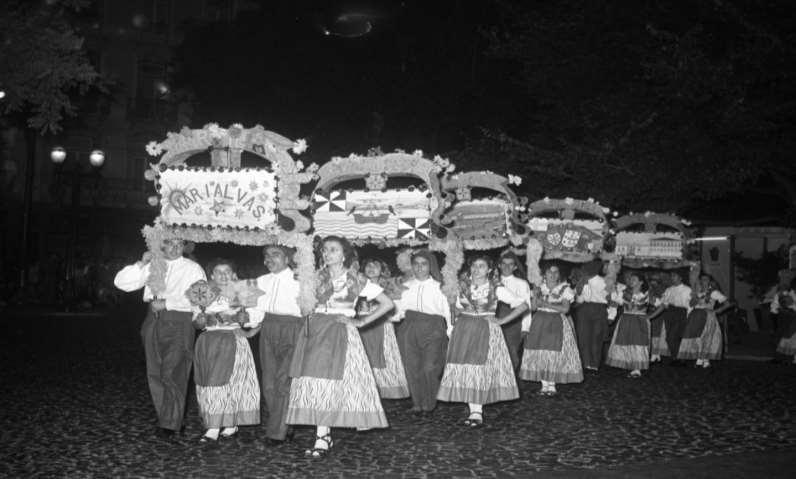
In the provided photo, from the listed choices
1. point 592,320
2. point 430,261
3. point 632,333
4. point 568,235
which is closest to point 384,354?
point 430,261

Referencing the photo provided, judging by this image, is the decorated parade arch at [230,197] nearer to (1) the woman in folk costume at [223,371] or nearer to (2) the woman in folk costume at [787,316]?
(1) the woman in folk costume at [223,371]

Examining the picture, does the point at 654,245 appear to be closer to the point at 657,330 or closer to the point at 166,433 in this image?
the point at 657,330

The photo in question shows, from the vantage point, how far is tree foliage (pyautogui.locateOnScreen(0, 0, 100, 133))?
828 centimetres

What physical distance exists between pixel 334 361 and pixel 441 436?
1633mm

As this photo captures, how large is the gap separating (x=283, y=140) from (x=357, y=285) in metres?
1.71

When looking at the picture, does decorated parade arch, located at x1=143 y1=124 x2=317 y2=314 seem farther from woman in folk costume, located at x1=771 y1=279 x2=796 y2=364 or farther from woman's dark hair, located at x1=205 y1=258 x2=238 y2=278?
woman in folk costume, located at x1=771 y1=279 x2=796 y2=364

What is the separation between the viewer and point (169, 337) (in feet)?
27.2

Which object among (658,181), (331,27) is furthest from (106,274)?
(658,181)

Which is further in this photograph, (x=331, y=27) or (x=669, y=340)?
(x=331, y=27)

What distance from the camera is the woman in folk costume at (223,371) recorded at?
322 inches

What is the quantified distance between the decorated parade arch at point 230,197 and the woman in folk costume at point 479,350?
2.27 metres

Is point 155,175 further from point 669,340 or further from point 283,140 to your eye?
point 669,340

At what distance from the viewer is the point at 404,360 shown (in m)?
10.5

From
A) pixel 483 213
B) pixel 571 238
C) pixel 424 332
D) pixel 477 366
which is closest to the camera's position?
pixel 477 366
